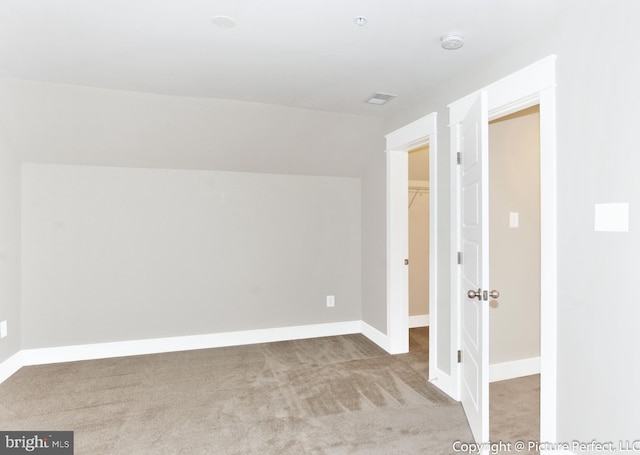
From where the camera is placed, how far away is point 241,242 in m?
4.21

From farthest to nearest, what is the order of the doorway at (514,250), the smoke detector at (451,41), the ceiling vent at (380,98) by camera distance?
the ceiling vent at (380,98), the doorway at (514,250), the smoke detector at (451,41)

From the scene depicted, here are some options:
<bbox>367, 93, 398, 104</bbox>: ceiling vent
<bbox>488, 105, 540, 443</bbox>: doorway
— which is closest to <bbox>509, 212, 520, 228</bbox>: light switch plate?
<bbox>488, 105, 540, 443</bbox>: doorway

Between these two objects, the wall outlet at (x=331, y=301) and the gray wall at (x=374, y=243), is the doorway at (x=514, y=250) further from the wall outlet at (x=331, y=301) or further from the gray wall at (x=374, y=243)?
the wall outlet at (x=331, y=301)

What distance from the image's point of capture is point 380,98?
332 cm

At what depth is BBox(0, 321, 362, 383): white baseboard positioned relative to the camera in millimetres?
3508

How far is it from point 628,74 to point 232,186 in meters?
3.45

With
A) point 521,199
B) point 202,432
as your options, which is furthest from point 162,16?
point 521,199

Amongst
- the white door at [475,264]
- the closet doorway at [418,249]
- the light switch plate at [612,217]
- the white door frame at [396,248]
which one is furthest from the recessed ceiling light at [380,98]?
the light switch plate at [612,217]

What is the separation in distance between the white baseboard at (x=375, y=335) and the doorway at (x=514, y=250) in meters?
1.09

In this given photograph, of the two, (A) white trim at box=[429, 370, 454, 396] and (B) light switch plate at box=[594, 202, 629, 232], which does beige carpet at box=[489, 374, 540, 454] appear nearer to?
(A) white trim at box=[429, 370, 454, 396]

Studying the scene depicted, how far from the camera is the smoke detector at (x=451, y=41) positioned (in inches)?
87.6

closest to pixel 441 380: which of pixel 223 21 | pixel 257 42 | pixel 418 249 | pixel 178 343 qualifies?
pixel 418 249

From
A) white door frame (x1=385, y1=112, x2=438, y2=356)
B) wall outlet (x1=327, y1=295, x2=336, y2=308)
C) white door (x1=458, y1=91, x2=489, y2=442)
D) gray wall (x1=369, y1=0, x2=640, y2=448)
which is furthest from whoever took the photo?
wall outlet (x1=327, y1=295, x2=336, y2=308)

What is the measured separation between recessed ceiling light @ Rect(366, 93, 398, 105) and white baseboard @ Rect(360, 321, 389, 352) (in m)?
2.33
